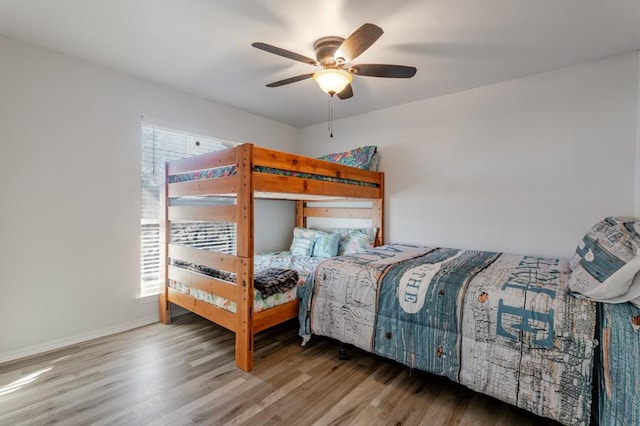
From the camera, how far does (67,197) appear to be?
236 cm

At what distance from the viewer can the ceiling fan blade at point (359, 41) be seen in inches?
59.7

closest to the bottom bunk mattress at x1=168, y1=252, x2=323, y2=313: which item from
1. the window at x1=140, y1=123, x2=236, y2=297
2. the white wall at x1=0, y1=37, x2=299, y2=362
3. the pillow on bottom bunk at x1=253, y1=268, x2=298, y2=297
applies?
the pillow on bottom bunk at x1=253, y1=268, x2=298, y2=297

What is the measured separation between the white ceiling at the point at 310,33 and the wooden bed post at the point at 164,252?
42.8 inches

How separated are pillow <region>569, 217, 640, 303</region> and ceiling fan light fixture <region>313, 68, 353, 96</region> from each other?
1.78 meters

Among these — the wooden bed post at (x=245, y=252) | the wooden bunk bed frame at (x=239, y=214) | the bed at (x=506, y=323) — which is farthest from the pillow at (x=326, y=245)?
the wooden bed post at (x=245, y=252)

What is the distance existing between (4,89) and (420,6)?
290cm

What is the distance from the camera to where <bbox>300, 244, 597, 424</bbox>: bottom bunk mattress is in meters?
1.43

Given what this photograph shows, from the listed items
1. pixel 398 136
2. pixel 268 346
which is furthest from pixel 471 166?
pixel 268 346

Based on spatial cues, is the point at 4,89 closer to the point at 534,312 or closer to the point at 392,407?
the point at 392,407

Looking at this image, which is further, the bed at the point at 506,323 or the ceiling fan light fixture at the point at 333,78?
the ceiling fan light fixture at the point at 333,78

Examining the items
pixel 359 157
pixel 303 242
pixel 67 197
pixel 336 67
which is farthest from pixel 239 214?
pixel 359 157

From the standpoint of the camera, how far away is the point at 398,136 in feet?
11.4

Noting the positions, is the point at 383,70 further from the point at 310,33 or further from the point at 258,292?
the point at 258,292

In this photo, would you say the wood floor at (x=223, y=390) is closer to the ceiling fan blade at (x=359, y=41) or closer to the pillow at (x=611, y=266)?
the pillow at (x=611, y=266)
